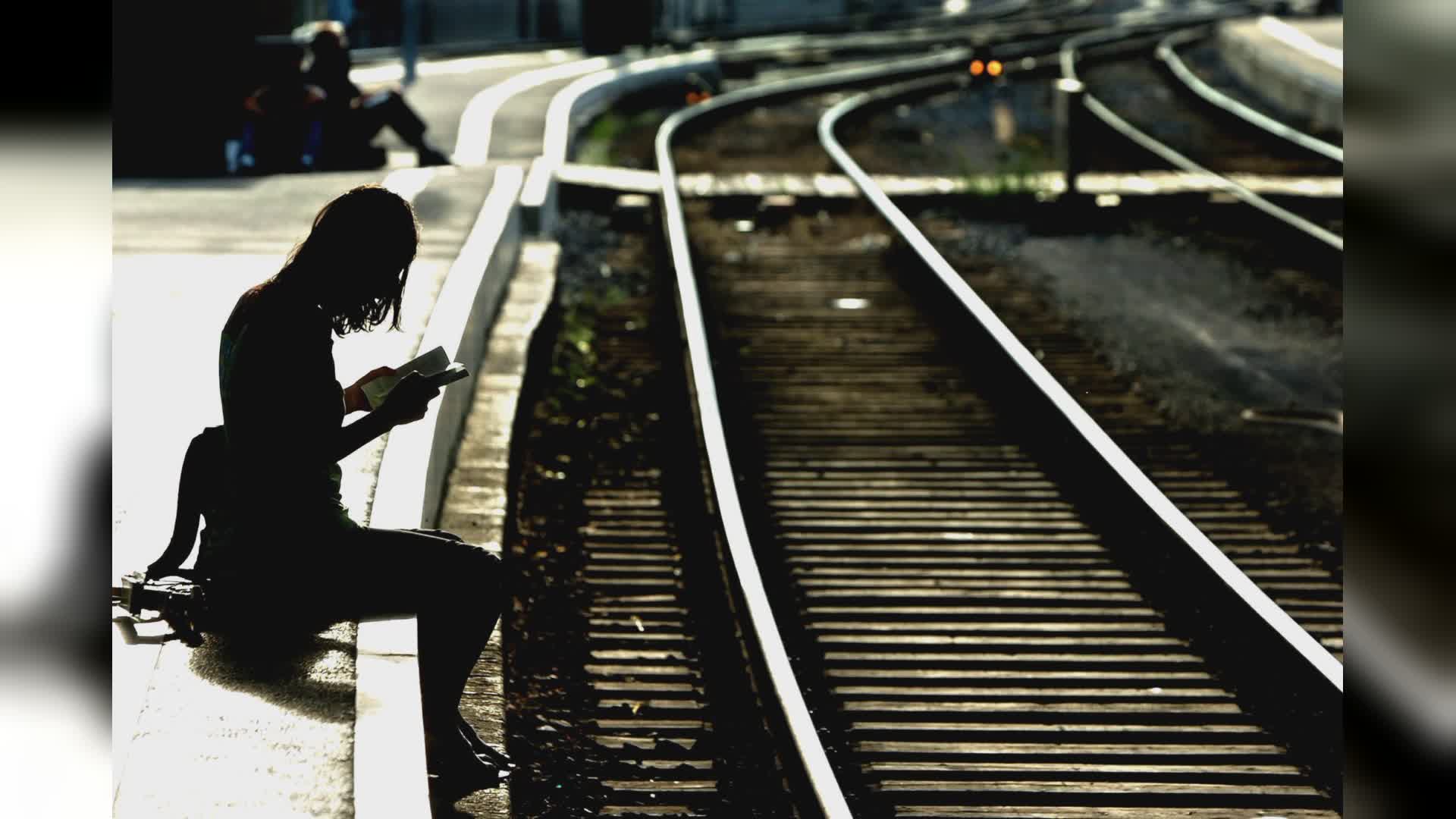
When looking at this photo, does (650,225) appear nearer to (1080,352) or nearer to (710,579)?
(1080,352)

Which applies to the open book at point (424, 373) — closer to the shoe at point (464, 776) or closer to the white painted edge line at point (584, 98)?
the shoe at point (464, 776)

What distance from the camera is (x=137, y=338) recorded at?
865 centimetres

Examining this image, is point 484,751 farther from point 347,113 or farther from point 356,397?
point 347,113

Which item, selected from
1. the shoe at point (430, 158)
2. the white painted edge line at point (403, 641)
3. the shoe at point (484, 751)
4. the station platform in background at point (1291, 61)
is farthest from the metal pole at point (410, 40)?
the shoe at point (484, 751)

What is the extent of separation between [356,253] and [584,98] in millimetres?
16201

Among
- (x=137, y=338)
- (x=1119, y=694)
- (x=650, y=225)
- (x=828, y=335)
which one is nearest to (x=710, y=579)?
(x=1119, y=694)

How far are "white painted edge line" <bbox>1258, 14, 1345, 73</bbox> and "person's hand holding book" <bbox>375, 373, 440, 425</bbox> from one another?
61.6 feet

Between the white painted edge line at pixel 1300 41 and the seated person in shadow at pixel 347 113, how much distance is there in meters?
11.6

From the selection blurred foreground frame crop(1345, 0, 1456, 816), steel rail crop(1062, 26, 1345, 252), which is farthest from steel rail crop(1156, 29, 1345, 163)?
blurred foreground frame crop(1345, 0, 1456, 816)

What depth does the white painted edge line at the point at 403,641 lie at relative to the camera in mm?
4031

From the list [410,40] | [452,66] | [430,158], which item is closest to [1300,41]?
[452,66]

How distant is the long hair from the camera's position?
14.2 ft

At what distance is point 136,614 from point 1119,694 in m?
2.99

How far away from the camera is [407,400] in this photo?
4.70m
